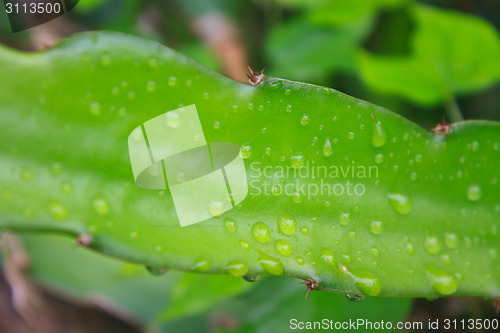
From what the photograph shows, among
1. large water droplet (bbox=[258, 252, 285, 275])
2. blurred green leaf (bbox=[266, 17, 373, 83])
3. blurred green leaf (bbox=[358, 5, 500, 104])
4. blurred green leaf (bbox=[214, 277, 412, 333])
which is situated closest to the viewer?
large water droplet (bbox=[258, 252, 285, 275])

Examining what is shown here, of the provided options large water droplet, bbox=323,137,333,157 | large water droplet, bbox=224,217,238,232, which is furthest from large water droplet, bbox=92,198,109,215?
large water droplet, bbox=323,137,333,157

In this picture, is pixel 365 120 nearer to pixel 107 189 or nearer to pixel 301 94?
pixel 301 94

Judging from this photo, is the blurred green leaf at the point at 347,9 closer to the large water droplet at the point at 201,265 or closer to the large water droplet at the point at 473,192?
the large water droplet at the point at 473,192

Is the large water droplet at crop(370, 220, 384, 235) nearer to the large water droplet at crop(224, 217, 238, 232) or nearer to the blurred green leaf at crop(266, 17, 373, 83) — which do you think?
the large water droplet at crop(224, 217, 238, 232)

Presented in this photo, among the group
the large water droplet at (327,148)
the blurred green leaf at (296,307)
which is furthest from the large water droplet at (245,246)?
the blurred green leaf at (296,307)

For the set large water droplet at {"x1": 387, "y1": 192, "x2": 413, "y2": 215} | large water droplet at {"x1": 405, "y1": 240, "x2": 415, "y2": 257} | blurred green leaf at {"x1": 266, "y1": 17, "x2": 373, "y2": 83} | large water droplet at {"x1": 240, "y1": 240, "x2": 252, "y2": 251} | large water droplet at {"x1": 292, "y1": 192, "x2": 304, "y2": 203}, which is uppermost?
large water droplet at {"x1": 292, "y1": 192, "x2": 304, "y2": 203}

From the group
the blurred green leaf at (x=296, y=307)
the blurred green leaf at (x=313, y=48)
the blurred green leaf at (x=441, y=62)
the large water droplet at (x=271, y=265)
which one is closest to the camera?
the large water droplet at (x=271, y=265)

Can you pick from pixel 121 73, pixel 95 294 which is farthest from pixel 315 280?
pixel 95 294

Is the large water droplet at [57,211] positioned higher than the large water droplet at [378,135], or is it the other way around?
the large water droplet at [378,135]
